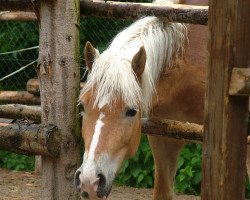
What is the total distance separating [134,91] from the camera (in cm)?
295

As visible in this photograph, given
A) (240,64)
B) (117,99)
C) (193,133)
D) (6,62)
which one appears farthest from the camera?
(6,62)

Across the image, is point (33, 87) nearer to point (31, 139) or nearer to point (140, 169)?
point (31, 139)

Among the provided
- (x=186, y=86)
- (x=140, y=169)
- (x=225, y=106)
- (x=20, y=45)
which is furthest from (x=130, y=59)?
(x=20, y=45)

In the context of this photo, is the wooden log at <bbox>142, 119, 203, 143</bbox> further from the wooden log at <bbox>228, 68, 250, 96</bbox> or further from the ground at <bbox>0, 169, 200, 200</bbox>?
the ground at <bbox>0, 169, 200, 200</bbox>

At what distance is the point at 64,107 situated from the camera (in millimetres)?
3070

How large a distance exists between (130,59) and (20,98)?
1799mm

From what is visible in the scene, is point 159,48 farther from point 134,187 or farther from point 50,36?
point 134,187

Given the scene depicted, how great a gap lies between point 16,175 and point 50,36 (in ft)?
12.1

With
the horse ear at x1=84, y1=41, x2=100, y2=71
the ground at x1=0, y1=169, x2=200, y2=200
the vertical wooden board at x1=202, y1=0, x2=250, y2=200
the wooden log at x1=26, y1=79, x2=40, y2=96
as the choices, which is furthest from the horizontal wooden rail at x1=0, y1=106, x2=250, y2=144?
the ground at x1=0, y1=169, x2=200, y2=200

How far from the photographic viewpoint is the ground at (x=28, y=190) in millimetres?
5633

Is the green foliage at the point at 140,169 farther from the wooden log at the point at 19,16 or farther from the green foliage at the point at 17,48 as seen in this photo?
the wooden log at the point at 19,16

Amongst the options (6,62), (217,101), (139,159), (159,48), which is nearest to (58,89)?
(159,48)

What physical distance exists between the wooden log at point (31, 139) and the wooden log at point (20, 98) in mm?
1328

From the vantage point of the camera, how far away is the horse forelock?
2904 mm
